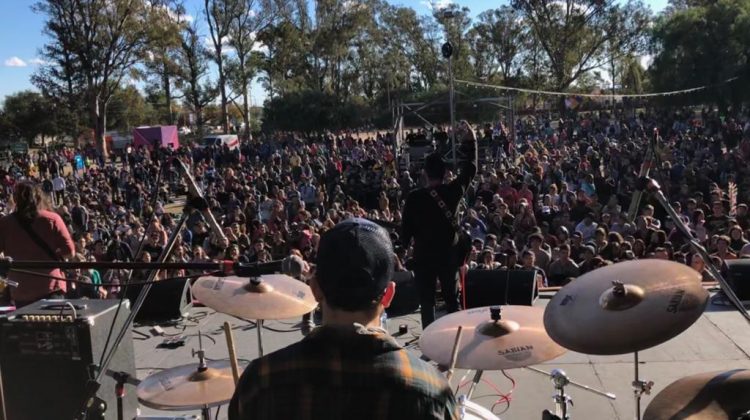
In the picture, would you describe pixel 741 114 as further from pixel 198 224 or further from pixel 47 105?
pixel 47 105

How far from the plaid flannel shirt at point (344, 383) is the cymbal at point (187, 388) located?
5.61 ft

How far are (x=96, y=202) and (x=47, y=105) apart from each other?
35.0 m

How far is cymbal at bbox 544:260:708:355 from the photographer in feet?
8.79

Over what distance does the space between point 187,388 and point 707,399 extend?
2.25m

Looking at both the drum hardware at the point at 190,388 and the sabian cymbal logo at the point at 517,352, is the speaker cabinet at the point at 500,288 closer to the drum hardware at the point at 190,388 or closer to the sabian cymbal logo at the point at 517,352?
the sabian cymbal logo at the point at 517,352

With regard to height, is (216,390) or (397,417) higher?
(397,417)

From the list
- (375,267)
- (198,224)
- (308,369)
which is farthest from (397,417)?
(198,224)

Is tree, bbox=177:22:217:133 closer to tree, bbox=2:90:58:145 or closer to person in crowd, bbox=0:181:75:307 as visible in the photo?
tree, bbox=2:90:58:145

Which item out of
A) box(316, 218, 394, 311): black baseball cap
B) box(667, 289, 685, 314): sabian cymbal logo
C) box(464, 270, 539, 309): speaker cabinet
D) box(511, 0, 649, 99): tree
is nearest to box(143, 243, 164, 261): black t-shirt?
→ box(464, 270, 539, 309): speaker cabinet

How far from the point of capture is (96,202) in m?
16.5

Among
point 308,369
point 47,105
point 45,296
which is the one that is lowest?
point 45,296

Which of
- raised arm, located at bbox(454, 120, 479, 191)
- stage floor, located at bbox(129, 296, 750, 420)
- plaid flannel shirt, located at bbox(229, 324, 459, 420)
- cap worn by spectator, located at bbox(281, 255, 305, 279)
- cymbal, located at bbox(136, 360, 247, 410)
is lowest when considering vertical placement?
stage floor, located at bbox(129, 296, 750, 420)

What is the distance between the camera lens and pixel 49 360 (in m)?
3.80

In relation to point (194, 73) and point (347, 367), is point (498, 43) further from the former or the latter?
point (347, 367)
